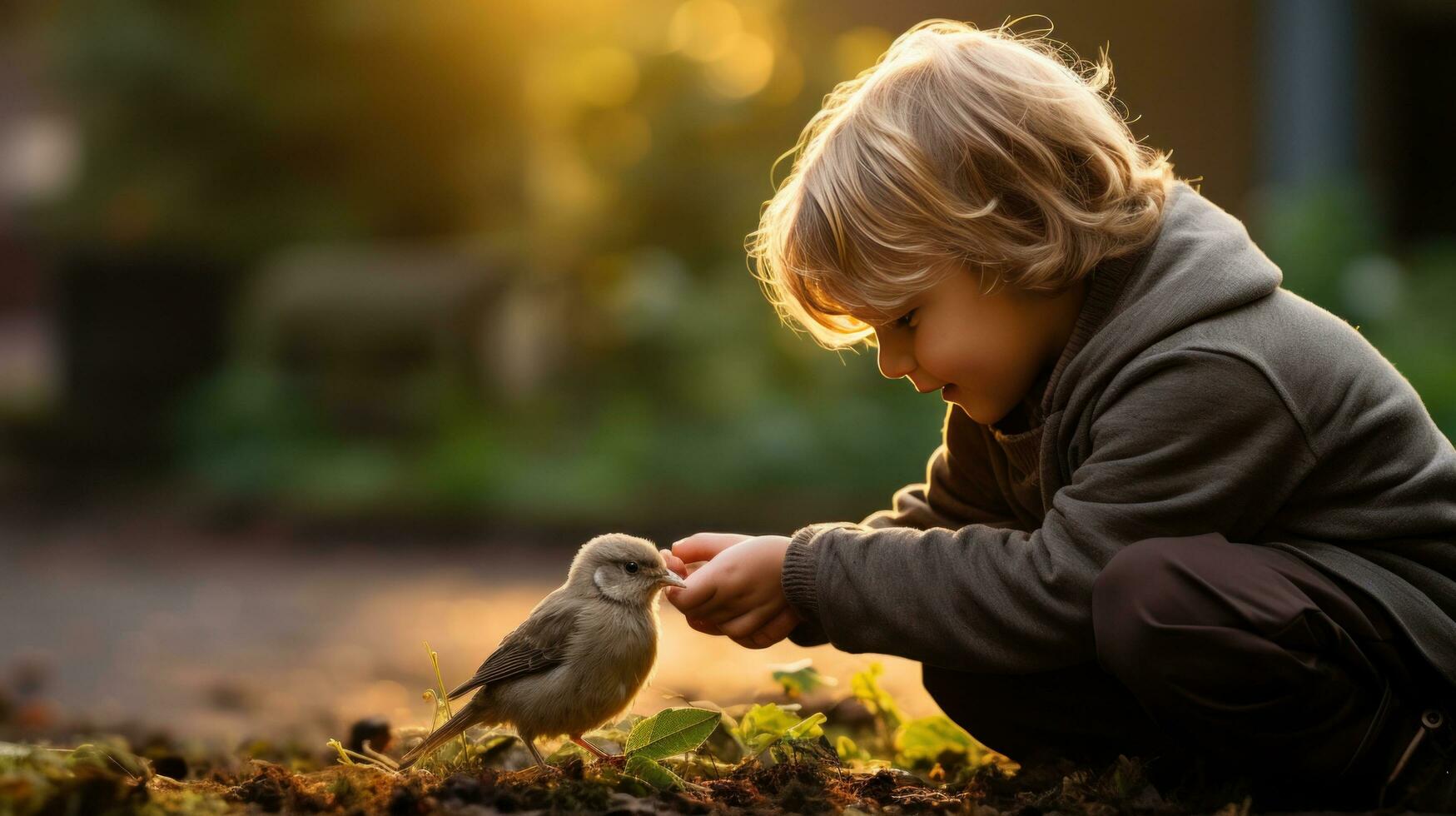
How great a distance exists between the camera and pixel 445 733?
2764mm

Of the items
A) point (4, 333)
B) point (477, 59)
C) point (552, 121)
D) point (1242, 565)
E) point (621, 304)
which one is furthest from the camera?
point (4, 333)

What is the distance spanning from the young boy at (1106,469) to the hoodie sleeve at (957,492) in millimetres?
171

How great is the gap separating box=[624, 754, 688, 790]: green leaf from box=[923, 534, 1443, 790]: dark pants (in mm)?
803

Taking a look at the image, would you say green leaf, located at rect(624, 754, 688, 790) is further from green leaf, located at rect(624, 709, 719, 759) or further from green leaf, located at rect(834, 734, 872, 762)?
green leaf, located at rect(834, 734, 872, 762)

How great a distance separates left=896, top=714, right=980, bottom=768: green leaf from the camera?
3045mm

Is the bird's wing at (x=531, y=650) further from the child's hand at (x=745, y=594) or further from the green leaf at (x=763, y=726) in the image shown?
the green leaf at (x=763, y=726)

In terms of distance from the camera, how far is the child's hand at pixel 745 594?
106 inches

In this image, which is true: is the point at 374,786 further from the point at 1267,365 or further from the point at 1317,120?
the point at 1317,120

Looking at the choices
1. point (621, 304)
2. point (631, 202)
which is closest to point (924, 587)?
point (621, 304)

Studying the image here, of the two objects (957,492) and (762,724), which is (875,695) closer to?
(762,724)

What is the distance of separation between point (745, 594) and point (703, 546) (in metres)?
0.24

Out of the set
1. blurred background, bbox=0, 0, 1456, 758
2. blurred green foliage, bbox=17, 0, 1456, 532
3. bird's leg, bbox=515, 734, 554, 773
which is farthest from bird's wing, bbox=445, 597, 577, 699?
blurred green foliage, bbox=17, 0, 1456, 532

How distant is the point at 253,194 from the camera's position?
1137 cm

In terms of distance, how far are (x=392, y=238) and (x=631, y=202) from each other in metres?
3.22
